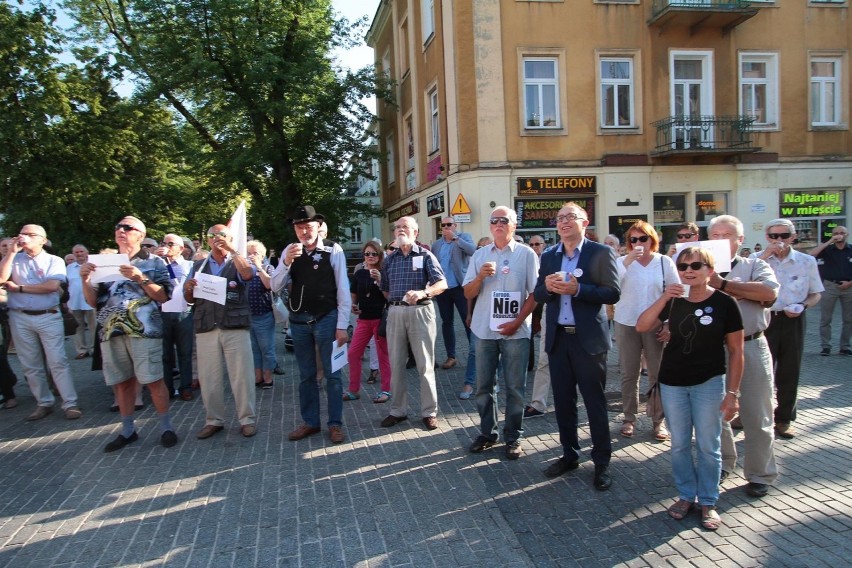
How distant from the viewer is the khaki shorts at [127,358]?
5.47 meters

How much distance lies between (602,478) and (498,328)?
142 cm

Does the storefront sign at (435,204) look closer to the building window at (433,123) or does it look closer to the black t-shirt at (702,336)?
the building window at (433,123)

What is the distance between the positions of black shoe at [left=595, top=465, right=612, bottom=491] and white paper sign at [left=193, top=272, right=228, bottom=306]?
359cm

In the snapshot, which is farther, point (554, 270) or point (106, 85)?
point (106, 85)

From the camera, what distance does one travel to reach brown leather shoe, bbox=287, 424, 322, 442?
5.60 m

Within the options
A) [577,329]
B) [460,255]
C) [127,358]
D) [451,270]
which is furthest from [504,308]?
[127,358]

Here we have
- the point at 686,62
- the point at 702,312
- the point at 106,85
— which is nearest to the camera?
the point at 702,312

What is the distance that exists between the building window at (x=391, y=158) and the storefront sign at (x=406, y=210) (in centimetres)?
138

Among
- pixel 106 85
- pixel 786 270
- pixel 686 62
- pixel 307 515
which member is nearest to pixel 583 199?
pixel 686 62

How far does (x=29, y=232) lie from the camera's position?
6574 millimetres

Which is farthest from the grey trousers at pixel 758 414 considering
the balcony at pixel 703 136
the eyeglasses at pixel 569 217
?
the balcony at pixel 703 136

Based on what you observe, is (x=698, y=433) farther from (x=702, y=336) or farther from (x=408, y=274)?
(x=408, y=274)

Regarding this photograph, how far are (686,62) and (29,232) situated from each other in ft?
58.6

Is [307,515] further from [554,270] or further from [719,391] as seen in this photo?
[719,391]
